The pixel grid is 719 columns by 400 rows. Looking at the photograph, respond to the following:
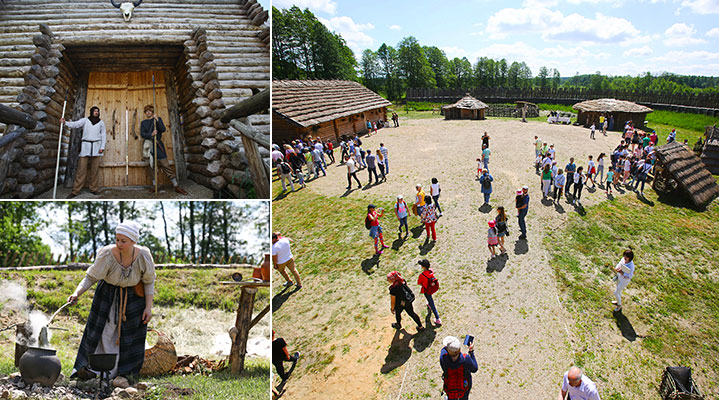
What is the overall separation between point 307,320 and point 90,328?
4538 millimetres

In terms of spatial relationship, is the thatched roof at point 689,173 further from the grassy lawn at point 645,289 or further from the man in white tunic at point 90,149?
the man in white tunic at point 90,149

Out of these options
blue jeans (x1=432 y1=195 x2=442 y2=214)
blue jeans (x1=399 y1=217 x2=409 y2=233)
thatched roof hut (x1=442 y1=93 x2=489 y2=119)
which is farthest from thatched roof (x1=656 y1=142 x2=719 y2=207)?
thatched roof hut (x1=442 y1=93 x2=489 y2=119)

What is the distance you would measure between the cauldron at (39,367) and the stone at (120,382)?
0.51 meters

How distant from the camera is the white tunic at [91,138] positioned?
6.74 m

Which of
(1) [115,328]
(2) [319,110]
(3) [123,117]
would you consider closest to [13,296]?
(3) [123,117]

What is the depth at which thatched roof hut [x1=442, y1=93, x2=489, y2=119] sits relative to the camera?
3428 centimetres

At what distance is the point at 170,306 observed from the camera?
10250 mm

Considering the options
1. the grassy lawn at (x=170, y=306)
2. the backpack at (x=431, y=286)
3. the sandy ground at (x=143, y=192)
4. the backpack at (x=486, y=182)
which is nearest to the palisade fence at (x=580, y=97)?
the backpack at (x=486, y=182)

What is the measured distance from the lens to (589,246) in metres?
10.5

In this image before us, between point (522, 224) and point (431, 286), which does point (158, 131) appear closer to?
point (431, 286)

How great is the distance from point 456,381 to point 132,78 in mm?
9336

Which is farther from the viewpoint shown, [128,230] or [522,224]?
[522,224]

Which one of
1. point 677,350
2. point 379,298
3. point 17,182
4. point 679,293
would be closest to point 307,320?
point 379,298

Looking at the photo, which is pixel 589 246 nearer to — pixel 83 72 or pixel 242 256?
pixel 242 256
